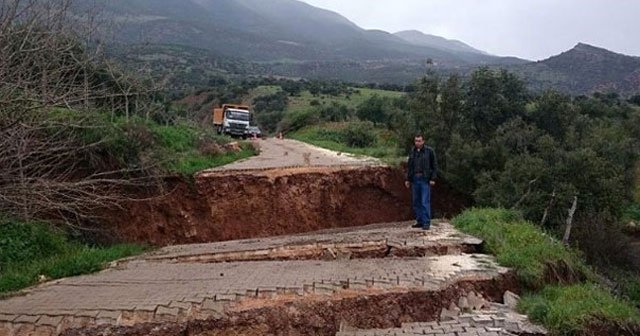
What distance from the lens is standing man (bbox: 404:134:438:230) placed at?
35.9 ft

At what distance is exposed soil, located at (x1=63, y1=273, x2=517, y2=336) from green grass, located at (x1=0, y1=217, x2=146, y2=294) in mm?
2676

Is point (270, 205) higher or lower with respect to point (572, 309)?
lower

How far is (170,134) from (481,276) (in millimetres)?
11420

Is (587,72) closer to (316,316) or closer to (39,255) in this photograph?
(39,255)

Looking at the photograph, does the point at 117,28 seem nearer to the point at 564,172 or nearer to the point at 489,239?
the point at 489,239

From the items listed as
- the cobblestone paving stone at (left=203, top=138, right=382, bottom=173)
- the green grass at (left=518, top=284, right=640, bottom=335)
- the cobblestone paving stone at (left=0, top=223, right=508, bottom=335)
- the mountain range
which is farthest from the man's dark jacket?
the cobblestone paving stone at (left=203, top=138, right=382, bottom=173)

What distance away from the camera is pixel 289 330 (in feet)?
21.9

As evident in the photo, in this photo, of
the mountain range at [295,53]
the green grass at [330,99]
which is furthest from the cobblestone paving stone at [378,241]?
the green grass at [330,99]

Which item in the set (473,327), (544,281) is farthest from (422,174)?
(473,327)

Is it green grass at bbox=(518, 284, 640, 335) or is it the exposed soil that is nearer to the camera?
the exposed soil

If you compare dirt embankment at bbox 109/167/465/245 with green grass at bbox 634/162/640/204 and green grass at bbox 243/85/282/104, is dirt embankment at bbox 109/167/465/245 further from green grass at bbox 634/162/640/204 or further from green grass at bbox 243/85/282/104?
green grass at bbox 243/85/282/104

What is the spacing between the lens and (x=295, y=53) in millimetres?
114062

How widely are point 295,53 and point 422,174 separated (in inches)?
4147

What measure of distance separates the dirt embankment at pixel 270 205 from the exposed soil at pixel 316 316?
7.81 m
